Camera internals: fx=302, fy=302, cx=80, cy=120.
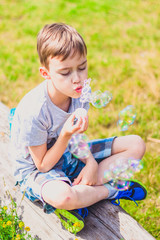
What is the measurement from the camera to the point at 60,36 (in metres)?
1.71

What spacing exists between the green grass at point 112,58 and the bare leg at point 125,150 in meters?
0.41

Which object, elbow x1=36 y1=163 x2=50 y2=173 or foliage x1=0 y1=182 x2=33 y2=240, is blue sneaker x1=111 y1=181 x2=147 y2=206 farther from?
foliage x1=0 y1=182 x2=33 y2=240

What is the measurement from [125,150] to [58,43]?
90 cm

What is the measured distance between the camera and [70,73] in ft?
5.50

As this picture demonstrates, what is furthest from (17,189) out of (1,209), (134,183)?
(134,183)

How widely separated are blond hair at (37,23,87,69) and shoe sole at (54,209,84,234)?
0.87 metres

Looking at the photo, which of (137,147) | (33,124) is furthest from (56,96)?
(137,147)

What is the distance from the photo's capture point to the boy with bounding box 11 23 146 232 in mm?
1679

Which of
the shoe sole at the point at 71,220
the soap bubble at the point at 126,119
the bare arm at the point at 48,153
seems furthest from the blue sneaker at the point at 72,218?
the soap bubble at the point at 126,119

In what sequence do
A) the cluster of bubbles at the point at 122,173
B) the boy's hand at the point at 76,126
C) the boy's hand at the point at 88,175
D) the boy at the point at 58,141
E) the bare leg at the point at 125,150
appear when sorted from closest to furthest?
the boy's hand at the point at 76,126, the boy at the point at 58,141, the cluster of bubbles at the point at 122,173, the boy's hand at the point at 88,175, the bare leg at the point at 125,150

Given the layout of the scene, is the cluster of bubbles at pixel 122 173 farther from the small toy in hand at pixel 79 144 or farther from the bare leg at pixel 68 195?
the small toy in hand at pixel 79 144

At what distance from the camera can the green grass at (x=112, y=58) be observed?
110 inches

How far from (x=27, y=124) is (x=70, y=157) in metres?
0.44

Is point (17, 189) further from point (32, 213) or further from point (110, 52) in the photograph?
point (110, 52)
